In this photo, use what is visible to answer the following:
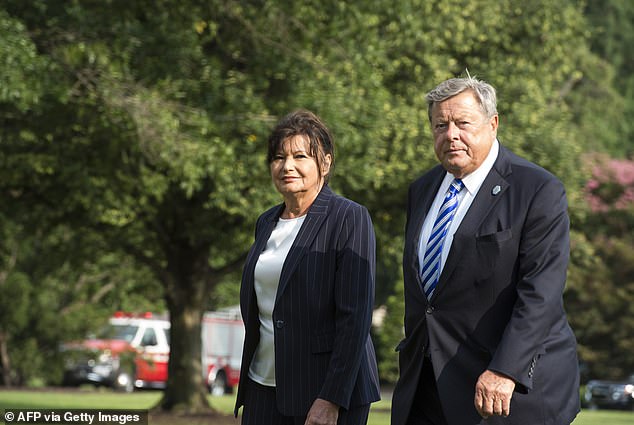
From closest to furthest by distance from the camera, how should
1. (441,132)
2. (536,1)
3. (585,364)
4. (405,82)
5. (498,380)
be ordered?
(498,380) < (441,132) < (405,82) < (536,1) < (585,364)

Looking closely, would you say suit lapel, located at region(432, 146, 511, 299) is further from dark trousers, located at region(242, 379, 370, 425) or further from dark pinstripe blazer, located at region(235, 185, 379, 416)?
dark trousers, located at region(242, 379, 370, 425)

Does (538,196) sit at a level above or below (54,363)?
above

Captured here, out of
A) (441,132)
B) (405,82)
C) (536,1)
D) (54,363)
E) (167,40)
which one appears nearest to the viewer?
(441,132)

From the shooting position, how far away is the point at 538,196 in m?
4.62

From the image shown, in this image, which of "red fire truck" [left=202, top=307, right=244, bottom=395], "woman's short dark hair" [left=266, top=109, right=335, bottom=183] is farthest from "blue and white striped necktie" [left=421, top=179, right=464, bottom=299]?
"red fire truck" [left=202, top=307, right=244, bottom=395]

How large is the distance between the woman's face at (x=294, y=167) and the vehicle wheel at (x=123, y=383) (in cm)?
2950

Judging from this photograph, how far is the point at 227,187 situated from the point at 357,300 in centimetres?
1145

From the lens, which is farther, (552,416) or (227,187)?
(227,187)

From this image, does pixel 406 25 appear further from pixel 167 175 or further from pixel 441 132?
pixel 441 132

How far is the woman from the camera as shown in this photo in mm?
4801

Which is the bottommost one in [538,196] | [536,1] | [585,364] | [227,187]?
[585,364]

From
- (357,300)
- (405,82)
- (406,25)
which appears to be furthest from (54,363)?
(357,300)

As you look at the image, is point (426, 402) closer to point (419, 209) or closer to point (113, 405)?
point (419, 209)
